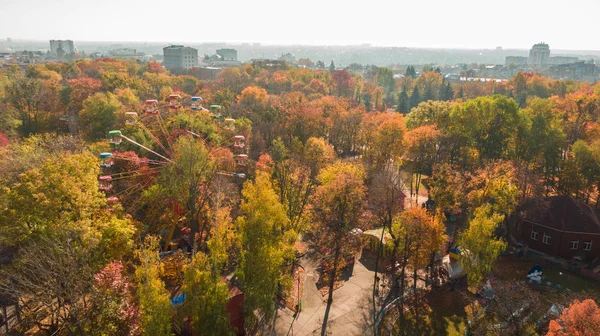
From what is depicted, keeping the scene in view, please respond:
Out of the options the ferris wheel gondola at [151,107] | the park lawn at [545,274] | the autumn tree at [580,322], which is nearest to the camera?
the autumn tree at [580,322]

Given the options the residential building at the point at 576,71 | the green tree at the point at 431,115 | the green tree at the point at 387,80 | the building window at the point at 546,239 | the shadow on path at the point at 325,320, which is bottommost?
the shadow on path at the point at 325,320

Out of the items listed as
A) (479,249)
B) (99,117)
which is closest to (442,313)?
(479,249)

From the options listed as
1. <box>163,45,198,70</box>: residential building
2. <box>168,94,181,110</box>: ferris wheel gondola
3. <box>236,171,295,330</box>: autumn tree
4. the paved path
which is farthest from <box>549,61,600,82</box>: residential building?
<box>236,171,295,330</box>: autumn tree

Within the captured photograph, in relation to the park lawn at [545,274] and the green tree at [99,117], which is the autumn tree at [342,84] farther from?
the park lawn at [545,274]

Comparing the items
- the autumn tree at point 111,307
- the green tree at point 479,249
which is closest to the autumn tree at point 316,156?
the green tree at point 479,249

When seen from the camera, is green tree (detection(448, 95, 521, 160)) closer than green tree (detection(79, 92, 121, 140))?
Yes

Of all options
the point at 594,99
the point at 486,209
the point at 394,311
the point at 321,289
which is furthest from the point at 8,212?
the point at 594,99

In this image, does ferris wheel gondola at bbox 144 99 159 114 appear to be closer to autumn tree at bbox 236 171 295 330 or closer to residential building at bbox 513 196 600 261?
autumn tree at bbox 236 171 295 330

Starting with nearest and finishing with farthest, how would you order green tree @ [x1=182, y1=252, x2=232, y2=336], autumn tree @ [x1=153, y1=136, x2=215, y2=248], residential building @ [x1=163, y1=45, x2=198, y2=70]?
green tree @ [x1=182, y1=252, x2=232, y2=336], autumn tree @ [x1=153, y1=136, x2=215, y2=248], residential building @ [x1=163, y1=45, x2=198, y2=70]

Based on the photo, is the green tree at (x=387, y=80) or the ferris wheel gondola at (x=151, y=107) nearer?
the ferris wheel gondola at (x=151, y=107)
